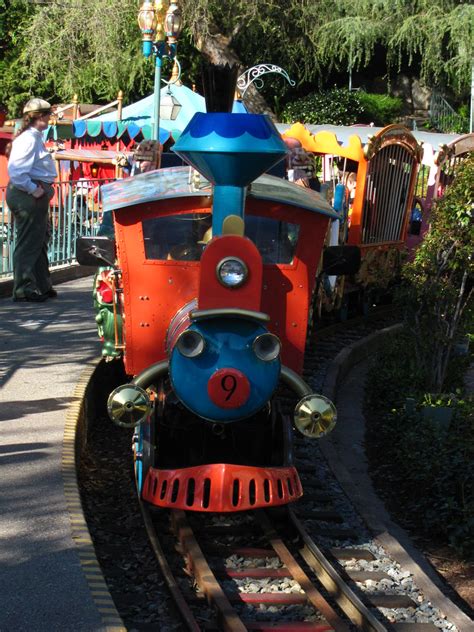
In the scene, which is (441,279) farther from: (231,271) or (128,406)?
(128,406)

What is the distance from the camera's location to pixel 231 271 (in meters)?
6.29

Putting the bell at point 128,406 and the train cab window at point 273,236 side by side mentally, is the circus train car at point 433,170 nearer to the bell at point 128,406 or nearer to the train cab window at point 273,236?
the train cab window at point 273,236

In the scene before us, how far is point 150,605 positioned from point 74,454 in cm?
177

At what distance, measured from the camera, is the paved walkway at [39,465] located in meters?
4.96

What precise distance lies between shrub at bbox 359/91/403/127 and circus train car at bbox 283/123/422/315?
15.9 metres

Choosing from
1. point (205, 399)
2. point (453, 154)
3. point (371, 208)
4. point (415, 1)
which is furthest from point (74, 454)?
point (415, 1)

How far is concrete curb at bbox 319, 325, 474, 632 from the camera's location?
6180mm

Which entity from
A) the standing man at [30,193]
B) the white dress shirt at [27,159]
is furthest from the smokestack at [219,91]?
the white dress shirt at [27,159]

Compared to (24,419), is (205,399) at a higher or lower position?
higher

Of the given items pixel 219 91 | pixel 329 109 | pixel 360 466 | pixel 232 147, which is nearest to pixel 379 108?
pixel 329 109

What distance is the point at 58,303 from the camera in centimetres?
1255

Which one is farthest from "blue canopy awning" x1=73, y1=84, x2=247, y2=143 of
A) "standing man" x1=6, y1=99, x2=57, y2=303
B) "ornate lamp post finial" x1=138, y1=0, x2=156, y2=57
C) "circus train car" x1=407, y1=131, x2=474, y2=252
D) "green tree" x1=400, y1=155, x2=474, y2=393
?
"green tree" x1=400, y1=155, x2=474, y2=393

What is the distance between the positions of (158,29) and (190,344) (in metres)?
10.7

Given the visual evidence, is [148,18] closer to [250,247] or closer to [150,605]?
[250,247]
